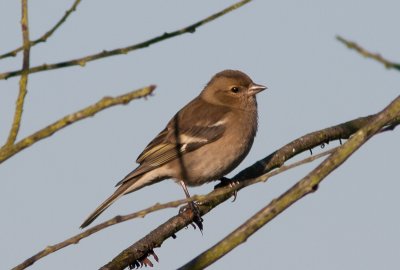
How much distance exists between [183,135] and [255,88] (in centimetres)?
136

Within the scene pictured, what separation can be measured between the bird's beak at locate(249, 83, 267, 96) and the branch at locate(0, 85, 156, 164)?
7.34 metres

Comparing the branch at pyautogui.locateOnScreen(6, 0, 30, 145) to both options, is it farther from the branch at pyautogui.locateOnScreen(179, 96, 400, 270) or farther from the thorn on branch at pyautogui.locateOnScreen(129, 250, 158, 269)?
the thorn on branch at pyautogui.locateOnScreen(129, 250, 158, 269)

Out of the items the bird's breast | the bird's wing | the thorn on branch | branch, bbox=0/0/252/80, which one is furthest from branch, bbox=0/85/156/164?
the bird's breast

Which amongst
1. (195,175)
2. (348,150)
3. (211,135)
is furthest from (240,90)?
(348,150)

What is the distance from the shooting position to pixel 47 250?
3152 millimetres

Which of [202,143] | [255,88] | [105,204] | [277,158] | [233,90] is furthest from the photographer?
[233,90]

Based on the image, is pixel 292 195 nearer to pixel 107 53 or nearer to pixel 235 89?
pixel 107 53

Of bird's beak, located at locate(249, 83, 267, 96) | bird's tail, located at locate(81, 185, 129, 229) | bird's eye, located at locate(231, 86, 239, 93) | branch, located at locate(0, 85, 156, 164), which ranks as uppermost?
bird's eye, located at locate(231, 86, 239, 93)

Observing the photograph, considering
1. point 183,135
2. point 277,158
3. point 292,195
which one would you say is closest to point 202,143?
point 183,135

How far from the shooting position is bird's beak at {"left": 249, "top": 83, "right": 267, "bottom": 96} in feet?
32.3

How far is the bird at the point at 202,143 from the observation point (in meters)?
8.64

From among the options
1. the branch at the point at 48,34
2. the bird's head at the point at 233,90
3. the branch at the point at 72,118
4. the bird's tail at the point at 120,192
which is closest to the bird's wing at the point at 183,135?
the bird's tail at the point at 120,192

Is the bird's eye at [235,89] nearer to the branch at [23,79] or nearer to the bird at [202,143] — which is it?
the bird at [202,143]

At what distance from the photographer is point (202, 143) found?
9.05m
